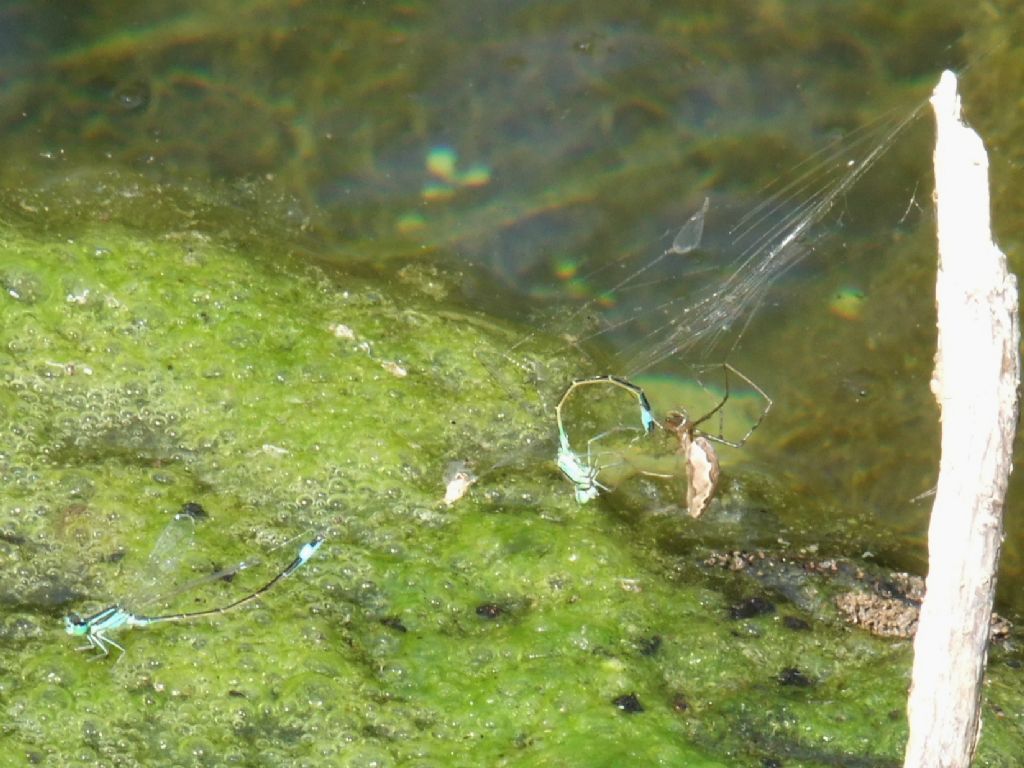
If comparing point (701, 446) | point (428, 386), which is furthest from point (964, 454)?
point (428, 386)

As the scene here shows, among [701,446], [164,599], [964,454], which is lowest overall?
[164,599]

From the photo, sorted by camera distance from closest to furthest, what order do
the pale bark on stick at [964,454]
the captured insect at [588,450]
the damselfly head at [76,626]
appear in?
the pale bark on stick at [964,454] < the damselfly head at [76,626] < the captured insect at [588,450]

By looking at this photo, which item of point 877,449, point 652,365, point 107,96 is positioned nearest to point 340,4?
point 107,96

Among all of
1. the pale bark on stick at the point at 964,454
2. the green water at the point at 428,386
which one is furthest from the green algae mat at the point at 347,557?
the pale bark on stick at the point at 964,454

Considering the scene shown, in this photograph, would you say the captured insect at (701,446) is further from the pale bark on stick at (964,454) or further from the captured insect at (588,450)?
the pale bark on stick at (964,454)

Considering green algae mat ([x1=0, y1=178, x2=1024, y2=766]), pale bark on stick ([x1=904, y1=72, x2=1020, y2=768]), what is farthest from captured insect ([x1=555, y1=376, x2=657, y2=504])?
pale bark on stick ([x1=904, y1=72, x2=1020, y2=768])

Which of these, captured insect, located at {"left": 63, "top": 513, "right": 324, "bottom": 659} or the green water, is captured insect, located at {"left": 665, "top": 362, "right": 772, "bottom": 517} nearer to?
the green water

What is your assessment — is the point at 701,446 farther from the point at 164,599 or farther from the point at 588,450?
the point at 164,599
